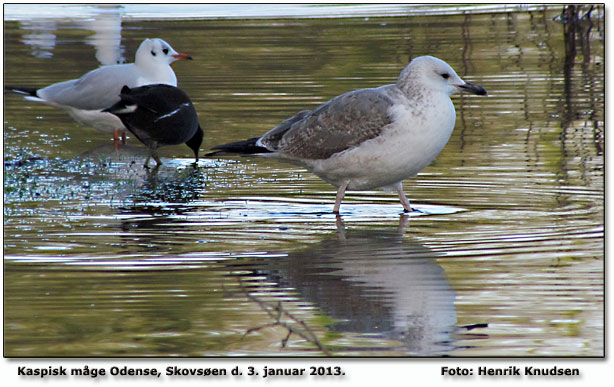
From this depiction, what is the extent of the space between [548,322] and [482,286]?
740 millimetres

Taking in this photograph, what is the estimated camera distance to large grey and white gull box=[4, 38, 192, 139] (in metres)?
12.1

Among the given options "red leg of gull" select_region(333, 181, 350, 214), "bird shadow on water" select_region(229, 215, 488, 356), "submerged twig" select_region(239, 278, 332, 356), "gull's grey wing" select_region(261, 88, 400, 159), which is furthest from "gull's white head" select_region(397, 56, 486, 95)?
"submerged twig" select_region(239, 278, 332, 356)

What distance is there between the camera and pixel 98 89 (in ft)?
40.1

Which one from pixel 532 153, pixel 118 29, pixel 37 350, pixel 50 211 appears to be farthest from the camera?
pixel 118 29

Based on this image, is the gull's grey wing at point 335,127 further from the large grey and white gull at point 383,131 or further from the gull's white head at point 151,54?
the gull's white head at point 151,54

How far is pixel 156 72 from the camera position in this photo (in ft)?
39.9

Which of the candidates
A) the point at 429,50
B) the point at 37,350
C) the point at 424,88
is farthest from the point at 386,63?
the point at 37,350

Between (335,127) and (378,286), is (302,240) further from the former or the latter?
(378,286)

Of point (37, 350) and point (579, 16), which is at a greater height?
point (579, 16)

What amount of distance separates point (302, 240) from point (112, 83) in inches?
211

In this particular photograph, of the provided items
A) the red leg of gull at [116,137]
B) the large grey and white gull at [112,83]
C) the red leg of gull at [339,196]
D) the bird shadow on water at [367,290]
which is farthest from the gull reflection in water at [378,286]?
the red leg of gull at [116,137]

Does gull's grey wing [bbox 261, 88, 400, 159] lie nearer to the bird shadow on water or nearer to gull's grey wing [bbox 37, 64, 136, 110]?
the bird shadow on water

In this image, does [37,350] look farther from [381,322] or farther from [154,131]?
[154,131]

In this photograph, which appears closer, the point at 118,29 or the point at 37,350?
the point at 37,350
